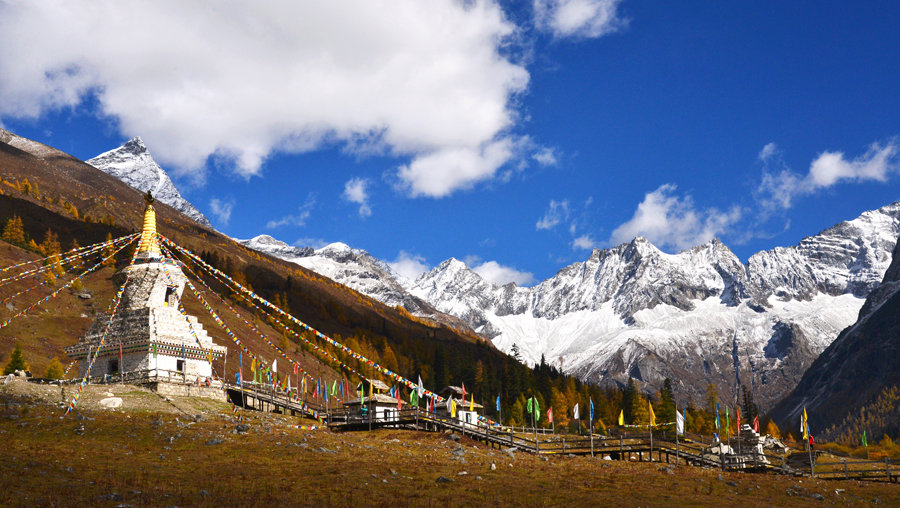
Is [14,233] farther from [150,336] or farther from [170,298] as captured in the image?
[150,336]

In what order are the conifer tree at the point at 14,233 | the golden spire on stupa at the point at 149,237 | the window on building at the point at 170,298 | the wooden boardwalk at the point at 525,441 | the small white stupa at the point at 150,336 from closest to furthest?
the wooden boardwalk at the point at 525,441 < the small white stupa at the point at 150,336 < the window on building at the point at 170,298 < the golden spire on stupa at the point at 149,237 < the conifer tree at the point at 14,233

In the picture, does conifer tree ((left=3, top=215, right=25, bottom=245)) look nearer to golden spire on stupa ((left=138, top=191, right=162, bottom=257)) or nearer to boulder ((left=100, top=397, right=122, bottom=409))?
golden spire on stupa ((left=138, top=191, right=162, bottom=257))

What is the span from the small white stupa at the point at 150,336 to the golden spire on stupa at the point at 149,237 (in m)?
0.09

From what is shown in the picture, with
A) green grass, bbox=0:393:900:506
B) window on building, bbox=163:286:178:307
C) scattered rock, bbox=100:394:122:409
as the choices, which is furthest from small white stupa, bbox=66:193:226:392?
green grass, bbox=0:393:900:506

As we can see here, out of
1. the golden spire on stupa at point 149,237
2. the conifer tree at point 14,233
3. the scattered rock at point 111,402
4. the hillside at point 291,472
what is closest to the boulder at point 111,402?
the scattered rock at point 111,402

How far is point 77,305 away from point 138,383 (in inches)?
3117

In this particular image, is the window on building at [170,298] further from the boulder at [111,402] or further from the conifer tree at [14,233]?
the conifer tree at [14,233]

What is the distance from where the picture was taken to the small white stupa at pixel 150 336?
2452 inches

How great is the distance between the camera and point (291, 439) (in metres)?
45.5

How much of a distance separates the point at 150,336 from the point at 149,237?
12.8m

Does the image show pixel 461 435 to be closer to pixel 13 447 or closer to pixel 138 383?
pixel 138 383

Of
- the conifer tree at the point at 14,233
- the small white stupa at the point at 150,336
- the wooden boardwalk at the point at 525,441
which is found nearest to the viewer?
the wooden boardwalk at the point at 525,441

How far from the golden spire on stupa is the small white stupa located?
0.29ft

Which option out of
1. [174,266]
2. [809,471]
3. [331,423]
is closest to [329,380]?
[174,266]
